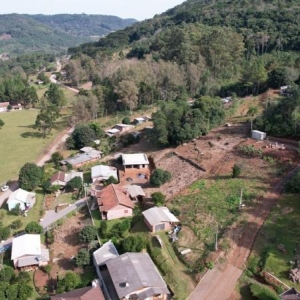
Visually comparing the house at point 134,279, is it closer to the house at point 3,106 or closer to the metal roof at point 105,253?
the metal roof at point 105,253

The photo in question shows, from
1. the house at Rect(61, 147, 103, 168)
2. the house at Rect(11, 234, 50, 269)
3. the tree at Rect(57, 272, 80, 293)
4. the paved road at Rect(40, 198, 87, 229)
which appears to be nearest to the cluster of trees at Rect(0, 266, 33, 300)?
the house at Rect(11, 234, 50, 269)

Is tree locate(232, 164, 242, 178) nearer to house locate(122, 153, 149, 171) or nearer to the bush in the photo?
house locate(122, 153, 149, 171)

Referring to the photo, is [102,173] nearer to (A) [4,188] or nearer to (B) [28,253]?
(A) [4,188]

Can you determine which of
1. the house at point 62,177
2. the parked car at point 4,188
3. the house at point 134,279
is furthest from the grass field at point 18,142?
the house at point 134,279

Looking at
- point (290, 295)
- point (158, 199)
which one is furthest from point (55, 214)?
point (290, 295)

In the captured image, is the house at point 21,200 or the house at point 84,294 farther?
the house at point 21,200

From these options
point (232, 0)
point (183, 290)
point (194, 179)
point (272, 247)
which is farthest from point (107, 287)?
point (232, 0)

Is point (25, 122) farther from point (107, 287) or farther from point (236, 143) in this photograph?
point (107, 287)
